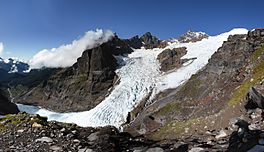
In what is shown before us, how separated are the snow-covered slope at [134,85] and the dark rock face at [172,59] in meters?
1.80

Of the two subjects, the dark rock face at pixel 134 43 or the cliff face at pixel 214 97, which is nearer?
the cliff face at pixel 214 97

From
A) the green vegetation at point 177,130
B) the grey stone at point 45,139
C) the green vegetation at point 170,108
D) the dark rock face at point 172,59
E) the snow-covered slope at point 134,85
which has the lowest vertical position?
the green vegetation at point 177,130

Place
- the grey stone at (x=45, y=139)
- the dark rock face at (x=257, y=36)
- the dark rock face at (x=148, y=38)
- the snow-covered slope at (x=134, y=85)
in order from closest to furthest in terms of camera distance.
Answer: the grey stone at (x=45, y=139) → the dark rock face at (x=257, y=36) → the snow-covered slope at (x=134, y=85) → the dark rock face at (x=148, y=38)

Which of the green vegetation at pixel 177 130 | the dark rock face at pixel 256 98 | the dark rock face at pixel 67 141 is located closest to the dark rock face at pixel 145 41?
the green vegetation at pixel 177 130

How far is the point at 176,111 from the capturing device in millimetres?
32781

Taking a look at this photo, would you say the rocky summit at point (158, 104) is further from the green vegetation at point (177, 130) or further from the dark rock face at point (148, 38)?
the dark rock face at point (148, 38)

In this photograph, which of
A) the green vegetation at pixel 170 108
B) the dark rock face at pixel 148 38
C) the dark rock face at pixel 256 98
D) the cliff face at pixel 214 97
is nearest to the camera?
the dark rock face at pixel 256 98

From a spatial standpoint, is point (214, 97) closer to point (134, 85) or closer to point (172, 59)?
point (134, 85)

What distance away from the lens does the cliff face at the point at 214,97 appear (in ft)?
63.8

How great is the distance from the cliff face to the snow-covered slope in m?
21.0

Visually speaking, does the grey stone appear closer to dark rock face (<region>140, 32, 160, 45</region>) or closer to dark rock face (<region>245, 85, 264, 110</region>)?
dark rock face (<region>245, 85, 264, 110</region>)

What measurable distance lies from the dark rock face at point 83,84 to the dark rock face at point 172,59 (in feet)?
46.2

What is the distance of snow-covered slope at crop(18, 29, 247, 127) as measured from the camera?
64312 millimetres

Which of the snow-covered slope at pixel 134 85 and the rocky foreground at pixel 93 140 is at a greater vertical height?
the snow-covered slope at pixel 134 85
